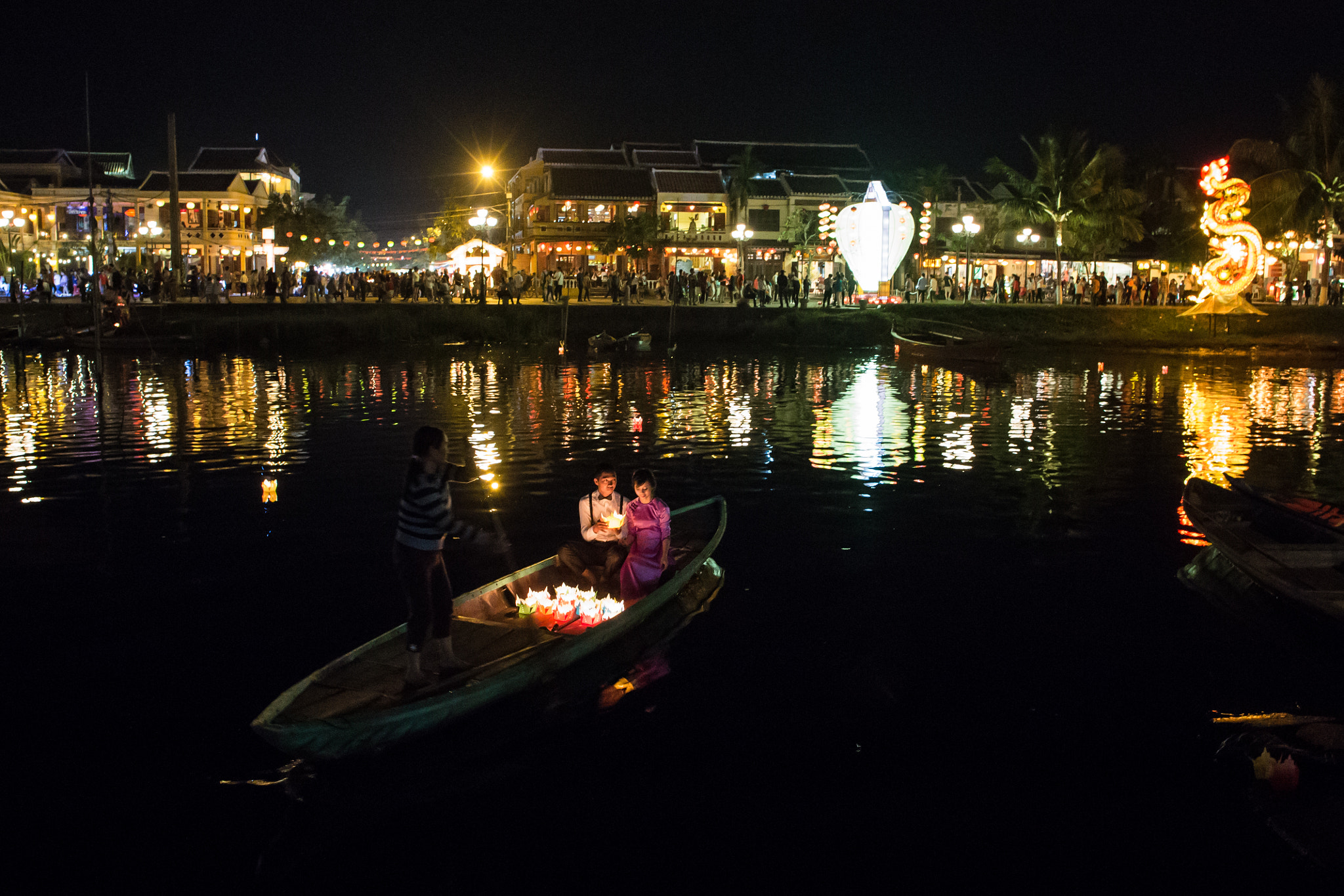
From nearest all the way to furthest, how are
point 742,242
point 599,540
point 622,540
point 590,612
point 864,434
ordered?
point 590,612 < point 622,540 < point 599,540 < point 864,434 < point 742,242

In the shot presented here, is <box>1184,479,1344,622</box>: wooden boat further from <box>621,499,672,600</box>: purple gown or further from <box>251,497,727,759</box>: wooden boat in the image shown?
<box>621,499,672,600</box>: purple gown

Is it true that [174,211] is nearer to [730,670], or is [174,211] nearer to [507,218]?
[507,218]

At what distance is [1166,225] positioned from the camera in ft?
189

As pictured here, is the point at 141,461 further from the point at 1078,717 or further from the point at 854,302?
the point at 854,302

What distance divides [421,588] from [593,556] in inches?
91.9

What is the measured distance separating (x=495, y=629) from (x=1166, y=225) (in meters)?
58.5

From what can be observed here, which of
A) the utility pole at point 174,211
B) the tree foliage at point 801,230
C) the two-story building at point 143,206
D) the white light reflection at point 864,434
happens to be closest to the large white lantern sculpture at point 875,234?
the white light reflection at point 864,434

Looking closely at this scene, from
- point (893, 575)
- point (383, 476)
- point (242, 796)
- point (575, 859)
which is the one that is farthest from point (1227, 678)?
point (383, 476)

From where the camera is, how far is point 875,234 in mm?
38812

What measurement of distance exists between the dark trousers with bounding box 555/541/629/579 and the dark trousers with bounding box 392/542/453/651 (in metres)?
1.99

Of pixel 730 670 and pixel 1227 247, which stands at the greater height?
pixel 1227 247

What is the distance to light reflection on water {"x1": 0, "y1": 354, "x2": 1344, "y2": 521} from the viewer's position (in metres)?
18.1

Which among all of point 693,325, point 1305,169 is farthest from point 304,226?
point 1305,169

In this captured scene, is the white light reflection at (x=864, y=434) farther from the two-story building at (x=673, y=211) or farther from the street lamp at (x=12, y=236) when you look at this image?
the street lamp at (x=12, y=236)
